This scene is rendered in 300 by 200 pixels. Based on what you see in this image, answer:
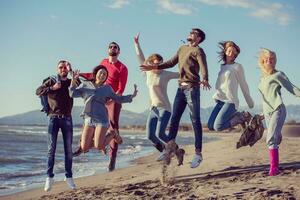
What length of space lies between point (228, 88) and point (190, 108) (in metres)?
0.77

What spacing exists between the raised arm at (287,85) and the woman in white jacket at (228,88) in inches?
24.2

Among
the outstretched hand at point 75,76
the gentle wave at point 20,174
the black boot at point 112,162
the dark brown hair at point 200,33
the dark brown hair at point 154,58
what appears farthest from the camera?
the gentle wave at point 20,174

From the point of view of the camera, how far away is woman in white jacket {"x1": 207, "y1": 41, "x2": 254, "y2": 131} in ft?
24.1

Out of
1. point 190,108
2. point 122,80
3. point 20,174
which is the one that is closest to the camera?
point 190,108

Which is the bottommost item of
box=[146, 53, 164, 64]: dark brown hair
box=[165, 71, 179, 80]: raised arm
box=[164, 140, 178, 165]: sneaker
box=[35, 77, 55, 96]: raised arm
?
box=[164, 140, 178, 165]: sneaker

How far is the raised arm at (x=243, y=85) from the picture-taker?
736 cm

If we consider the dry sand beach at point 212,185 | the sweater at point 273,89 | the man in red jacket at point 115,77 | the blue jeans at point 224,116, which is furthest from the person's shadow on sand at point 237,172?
the man in red jacket at point 115,77

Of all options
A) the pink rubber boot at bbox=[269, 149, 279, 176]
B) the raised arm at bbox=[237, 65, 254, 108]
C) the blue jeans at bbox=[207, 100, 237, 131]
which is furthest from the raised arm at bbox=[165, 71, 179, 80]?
the pink rubber boot at bbox=[269, 149, 279, 176]

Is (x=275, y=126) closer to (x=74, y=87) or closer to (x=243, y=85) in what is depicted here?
(x=243, y=85)

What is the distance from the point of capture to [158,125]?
7.53 meters

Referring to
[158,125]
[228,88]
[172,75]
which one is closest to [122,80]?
[172,75]

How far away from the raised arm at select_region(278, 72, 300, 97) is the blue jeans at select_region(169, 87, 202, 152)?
141cm

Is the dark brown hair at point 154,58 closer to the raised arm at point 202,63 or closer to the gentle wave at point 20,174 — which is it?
the raised arm at point 202,63

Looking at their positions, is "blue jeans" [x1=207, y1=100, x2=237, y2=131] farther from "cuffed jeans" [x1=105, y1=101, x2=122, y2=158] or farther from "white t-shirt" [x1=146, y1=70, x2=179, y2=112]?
"cuffed jeans" [x1=105, y1=101, x2=122, y2=158]
